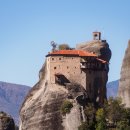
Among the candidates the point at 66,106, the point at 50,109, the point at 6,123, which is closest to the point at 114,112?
the point at 66,106

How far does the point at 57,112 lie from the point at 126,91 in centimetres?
1618

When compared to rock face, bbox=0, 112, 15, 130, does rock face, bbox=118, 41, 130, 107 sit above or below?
above

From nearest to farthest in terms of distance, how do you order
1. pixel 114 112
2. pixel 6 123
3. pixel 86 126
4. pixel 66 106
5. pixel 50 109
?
pixel 6 123 → pixel 86 126 → pixel 114 112 → pixel 66 106 → pixel 50 109

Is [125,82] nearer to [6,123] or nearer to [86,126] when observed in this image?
[86,126]

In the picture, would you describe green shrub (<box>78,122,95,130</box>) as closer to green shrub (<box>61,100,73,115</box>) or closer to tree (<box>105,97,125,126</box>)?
tree (<box>105,97,125,126</box>)

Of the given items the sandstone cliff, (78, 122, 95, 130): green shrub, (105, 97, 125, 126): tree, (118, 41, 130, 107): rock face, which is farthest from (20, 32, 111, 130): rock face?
(118, 41, 130, 107): rock face

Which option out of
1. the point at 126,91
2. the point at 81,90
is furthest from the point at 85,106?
the point at 126,91

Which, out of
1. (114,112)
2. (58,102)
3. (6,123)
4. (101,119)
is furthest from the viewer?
(58,102)

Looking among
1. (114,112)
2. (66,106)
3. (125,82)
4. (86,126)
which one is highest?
(125,82)

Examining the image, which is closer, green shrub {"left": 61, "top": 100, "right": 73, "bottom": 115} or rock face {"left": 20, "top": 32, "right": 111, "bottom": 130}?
green shrub {"left": 61, "top": 100, "right": 73, "bottom": 115}

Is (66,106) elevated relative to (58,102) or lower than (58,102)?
lower

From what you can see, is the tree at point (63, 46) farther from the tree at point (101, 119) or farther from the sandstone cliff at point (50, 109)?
the tree at point (101, 119)

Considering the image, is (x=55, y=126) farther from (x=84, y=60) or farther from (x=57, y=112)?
(x=84, y=60)

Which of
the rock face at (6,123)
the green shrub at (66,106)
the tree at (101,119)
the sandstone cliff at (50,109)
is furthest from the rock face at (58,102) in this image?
the rock face at (6,123)
